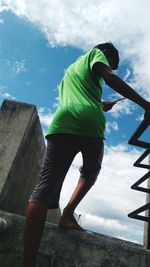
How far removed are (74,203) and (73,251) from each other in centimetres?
38

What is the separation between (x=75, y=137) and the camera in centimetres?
229

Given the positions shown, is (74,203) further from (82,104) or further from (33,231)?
(82,104)

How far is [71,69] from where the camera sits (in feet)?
Result: 8.93

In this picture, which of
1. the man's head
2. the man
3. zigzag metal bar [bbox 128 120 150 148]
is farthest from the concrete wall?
zigzag metal bar [bbox 128 120 150 148]

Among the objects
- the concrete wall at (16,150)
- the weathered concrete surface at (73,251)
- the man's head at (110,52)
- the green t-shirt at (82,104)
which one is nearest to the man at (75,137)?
the green t-shirt at (82,104)

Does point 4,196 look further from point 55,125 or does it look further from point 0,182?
point 55,125

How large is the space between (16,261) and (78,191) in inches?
28.8

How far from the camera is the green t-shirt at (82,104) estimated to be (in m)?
2.29

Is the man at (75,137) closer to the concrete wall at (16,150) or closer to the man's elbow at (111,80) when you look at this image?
the man's elbow at (111,80)

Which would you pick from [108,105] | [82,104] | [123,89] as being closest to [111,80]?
[123,89]

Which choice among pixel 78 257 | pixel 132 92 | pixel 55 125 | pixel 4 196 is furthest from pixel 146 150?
pixel 4 196

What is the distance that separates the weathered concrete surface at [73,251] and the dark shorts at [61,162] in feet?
0.93

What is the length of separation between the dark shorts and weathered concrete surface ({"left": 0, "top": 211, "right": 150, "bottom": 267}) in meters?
0.28

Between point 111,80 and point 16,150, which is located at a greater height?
point 111,80
